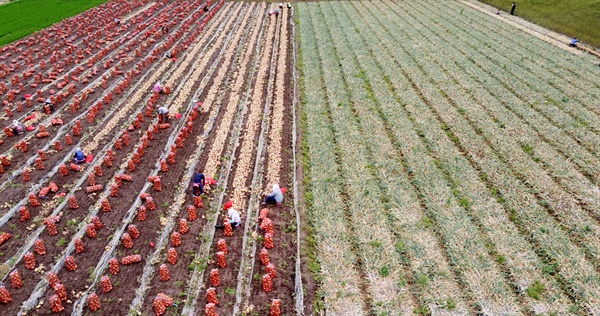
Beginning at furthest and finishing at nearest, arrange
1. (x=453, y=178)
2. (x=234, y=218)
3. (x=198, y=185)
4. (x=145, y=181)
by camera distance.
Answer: (x=453, y=178)
(x=145, y=181)
(x=198, y=185)
(x=234, y=218)

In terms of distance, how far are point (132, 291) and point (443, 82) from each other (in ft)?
73.1

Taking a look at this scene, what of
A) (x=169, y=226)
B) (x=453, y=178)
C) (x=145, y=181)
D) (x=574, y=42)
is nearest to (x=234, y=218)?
(x=169, y=226)

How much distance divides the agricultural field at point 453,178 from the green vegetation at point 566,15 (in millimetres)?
6642

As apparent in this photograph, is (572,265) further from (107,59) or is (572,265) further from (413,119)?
(107,59)

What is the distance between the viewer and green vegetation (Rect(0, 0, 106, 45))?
34.4 m

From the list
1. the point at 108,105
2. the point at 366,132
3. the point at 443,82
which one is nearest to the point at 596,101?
the point at 443,82

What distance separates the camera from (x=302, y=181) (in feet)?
52.6

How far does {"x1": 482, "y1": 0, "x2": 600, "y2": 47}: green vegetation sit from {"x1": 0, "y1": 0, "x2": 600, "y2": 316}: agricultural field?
21.6 ft

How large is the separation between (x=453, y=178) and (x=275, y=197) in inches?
303

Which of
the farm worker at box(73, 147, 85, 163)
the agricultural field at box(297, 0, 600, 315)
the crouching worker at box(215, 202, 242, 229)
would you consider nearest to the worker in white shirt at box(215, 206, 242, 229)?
the crouching worker at box(215, 202, 242, 229)

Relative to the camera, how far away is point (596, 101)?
75.6 feet

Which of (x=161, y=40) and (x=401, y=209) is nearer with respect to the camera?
(x=401, y=209)

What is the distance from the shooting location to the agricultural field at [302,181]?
37.0 feet

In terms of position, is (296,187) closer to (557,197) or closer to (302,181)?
(302,181)
